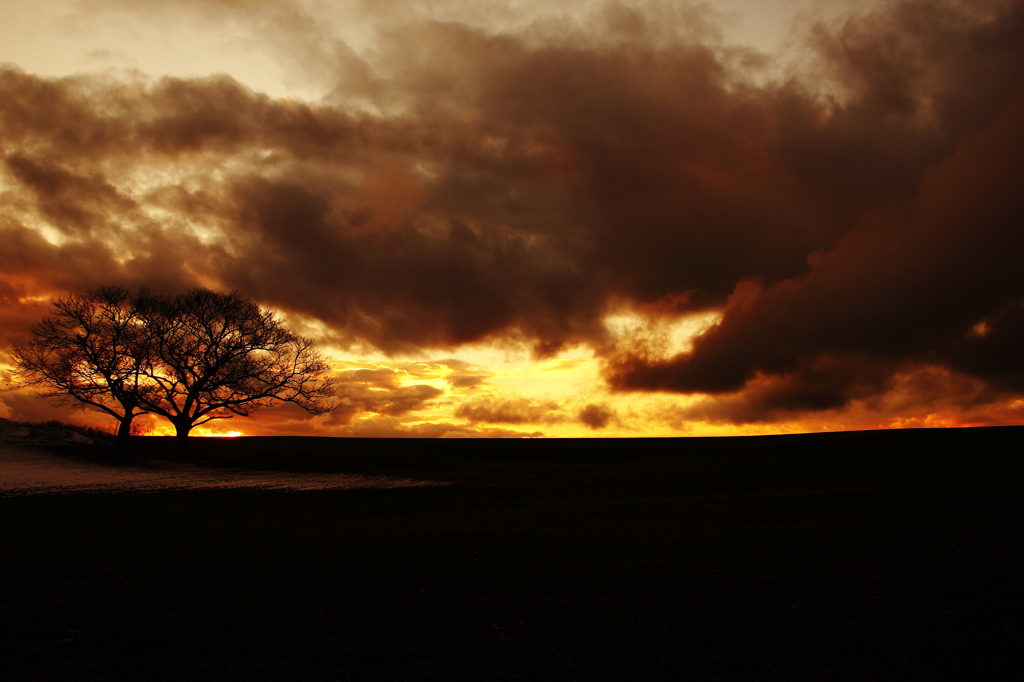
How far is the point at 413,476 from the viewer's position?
3328 centimetres

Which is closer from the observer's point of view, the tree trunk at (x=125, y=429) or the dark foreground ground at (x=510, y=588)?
the dark foreground ground at (x=510, y=588)

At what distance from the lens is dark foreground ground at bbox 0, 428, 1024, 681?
21.5 ft

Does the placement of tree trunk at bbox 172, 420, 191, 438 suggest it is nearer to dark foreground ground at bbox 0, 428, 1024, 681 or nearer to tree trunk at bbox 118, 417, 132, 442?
tree trunk at bbox 118, 417, 132, 442

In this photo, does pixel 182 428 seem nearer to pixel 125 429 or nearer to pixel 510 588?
pixel 125 429

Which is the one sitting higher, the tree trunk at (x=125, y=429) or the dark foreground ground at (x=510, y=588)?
the tree trunk at (x=125, y=429)

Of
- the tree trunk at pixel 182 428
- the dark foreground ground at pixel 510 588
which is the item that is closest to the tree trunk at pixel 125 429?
the tree trunk at pixel 182 428

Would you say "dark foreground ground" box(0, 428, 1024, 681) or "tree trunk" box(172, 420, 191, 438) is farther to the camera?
"tree trunk" box(172, 420, 191, 438)

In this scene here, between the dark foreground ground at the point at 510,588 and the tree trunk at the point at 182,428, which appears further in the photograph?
the tree trunk at the point at 182,428

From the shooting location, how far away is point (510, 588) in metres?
9.49

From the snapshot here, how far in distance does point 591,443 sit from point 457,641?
51.1 meters

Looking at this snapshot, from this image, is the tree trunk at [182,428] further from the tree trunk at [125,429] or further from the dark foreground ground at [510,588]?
the dark foreground ground at [510,588]

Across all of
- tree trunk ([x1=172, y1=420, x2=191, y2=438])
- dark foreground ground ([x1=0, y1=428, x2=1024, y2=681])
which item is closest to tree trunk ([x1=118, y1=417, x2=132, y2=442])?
tree trunk ([x1=172, y1=420, x2=191, y2=438])

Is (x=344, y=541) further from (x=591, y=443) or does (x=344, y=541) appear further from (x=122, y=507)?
(x=591, y=443)

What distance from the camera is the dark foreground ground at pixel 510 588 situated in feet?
21.5
